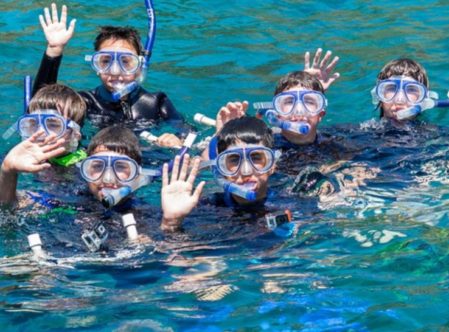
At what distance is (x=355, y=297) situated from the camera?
4.39 meters

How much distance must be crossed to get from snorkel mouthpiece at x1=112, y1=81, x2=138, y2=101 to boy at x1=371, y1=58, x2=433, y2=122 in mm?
1876

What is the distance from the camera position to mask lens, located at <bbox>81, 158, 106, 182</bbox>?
5.29 metres

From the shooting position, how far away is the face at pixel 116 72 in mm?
7105

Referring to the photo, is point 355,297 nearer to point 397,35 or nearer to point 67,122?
point 67,122

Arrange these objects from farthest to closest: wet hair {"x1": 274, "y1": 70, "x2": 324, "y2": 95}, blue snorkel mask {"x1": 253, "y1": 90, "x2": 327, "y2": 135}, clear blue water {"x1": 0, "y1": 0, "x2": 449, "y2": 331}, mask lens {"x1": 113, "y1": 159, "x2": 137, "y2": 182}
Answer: wet hair {"x1": 274, "y1": 70, "x2": 324, "y2": 95} < blue snorkel mask {"x1": 253, "y1": 90, "x2": 327, "y2": 135} < mask lens {"x1": 113, "y1": 159, "x2": 137, "y2": 182} < clear blue water {"x1": 0, "y1": 0, "x2": 449, "y2": 331}

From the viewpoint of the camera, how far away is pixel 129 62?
7.11 meters

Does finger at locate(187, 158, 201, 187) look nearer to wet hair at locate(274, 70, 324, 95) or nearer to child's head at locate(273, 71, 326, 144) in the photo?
child's head at locate(273, 71, 326, 144)

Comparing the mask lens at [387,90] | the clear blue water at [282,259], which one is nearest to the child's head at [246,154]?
the clear blue water at [282,259]

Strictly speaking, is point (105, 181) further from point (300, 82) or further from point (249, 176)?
point (300, 82)

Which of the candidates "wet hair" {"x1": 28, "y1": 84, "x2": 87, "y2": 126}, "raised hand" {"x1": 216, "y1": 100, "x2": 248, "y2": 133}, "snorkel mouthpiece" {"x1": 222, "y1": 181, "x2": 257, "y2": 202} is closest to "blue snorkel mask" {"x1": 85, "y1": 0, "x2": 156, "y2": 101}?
"wet hair" {"x1": 28, "y1": 84, "x2": 87, "y2": 126}

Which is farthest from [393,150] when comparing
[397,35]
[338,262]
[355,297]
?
[397,35]

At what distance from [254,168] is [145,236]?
730mm

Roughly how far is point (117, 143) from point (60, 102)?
0.82 m

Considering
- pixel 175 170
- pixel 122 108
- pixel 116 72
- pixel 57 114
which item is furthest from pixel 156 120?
pixel 175 170
